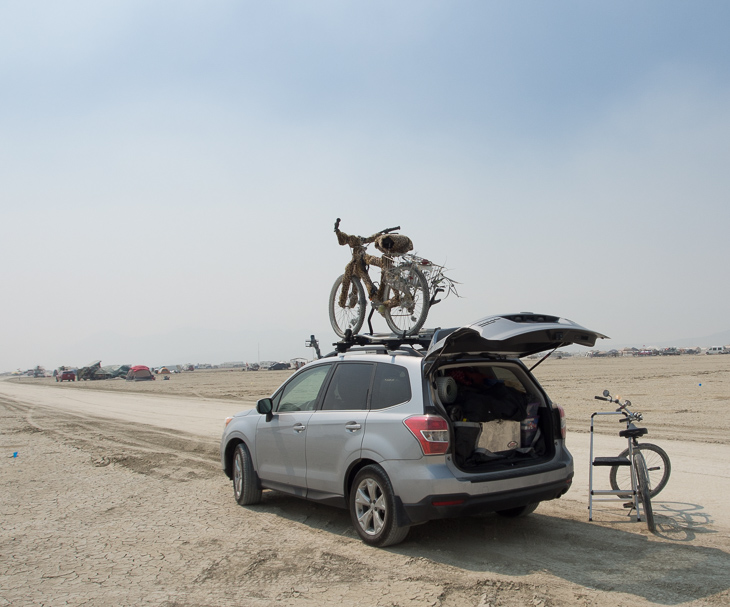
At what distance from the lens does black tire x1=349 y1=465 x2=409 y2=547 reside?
543 centimetres

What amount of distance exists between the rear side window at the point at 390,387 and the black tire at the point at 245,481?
2.34 metres

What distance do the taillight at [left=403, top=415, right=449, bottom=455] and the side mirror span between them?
2.37m

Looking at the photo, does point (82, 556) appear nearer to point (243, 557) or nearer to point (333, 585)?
point (243, 557)

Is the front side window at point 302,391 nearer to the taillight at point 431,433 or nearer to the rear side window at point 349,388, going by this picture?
the rear side window at point 349,388

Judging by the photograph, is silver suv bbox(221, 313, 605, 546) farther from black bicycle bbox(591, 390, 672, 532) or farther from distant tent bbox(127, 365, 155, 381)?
distant tent bbox(127, 365, 155, 381)

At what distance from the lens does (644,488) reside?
611cm

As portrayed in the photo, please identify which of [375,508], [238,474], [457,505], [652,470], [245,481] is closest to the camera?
[457,505]

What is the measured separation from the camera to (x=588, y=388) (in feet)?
89.8

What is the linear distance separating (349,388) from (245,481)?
2.09 m

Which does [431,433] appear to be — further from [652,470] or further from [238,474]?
[238,474]

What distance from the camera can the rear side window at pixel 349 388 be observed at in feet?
20.2

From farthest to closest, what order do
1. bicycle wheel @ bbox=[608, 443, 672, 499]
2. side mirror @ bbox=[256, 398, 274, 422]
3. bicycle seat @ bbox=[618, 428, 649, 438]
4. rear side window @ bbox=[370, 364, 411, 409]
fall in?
1. side mirror @ bbox=[256, 398, 274, 422]
2. bicycle wheel @ bbox=[608, 443, 672, 499]
3. bicycle seat @ bbox=[618, 428, 649, 438]
4. rear side window @ bbox=[370, 364, 411, 409]

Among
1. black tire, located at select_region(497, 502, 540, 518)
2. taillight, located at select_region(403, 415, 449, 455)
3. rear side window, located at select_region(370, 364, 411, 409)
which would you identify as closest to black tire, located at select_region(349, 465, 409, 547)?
taillight, located at select_region(403, 415, 449, 455)

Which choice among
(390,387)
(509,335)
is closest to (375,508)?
(390,387)
